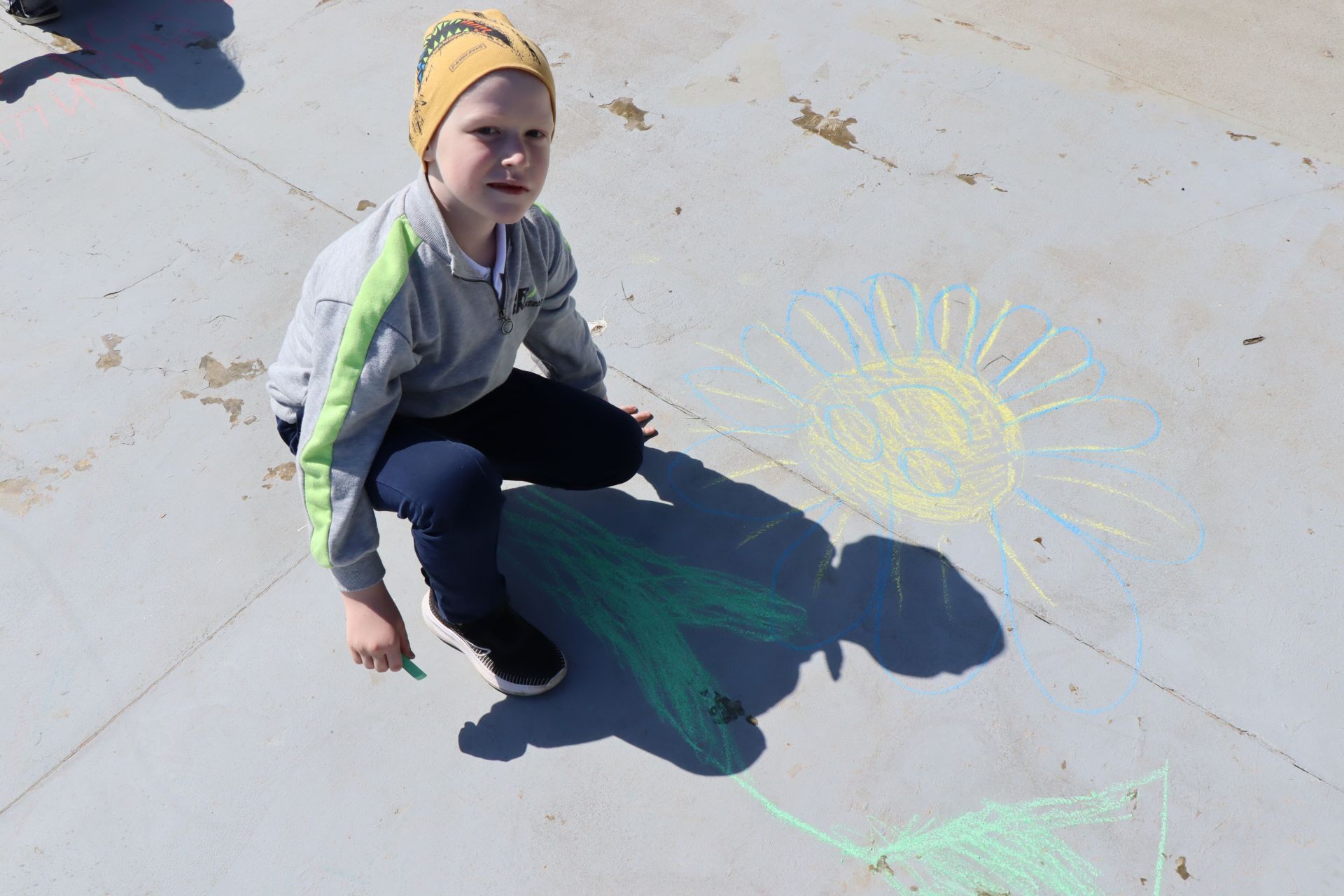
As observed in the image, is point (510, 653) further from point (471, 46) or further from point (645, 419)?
point (471, 46)

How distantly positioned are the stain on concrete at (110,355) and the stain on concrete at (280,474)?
0.56m

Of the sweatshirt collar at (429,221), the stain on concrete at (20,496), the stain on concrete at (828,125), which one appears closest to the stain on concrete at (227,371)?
the stain on concrete at (20,496)

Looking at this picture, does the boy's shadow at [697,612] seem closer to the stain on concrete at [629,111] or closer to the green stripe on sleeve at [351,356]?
the green stripe on sleeve at [351,356]

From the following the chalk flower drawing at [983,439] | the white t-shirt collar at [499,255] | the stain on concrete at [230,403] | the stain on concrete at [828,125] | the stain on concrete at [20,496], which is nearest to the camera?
the white t-shirt collar at [499,255]

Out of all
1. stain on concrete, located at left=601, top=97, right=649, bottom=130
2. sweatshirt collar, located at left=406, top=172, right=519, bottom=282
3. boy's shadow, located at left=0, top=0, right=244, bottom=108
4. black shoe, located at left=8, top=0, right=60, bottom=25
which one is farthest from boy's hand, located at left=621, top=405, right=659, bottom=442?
black shoe, located at left=8, top=0, right=60, bottom=25

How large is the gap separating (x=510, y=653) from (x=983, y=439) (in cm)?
117

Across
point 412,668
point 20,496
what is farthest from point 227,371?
point 412,668

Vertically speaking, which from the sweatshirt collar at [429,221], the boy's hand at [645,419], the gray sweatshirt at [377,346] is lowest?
the boy's hand at [645,419]

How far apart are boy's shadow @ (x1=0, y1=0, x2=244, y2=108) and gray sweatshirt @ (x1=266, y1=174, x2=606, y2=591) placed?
197cm

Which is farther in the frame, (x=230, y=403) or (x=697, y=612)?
(x=230, y=403)

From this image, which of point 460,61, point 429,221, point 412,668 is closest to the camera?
point 460,61

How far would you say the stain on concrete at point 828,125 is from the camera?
288 cm

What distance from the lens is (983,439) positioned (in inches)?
85.4

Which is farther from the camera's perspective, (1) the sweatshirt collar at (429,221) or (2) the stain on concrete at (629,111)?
(2) the stain on concrete at (629,111)
